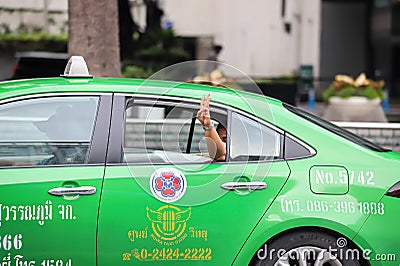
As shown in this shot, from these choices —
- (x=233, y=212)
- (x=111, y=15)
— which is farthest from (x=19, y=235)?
(x=111, y=15)

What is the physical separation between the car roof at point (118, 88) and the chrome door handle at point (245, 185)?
0.54 m

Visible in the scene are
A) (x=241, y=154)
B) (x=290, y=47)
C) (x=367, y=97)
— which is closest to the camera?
(x=241, y=154)

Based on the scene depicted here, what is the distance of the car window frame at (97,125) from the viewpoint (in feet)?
13.9

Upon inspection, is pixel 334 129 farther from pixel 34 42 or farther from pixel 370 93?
pixel 34 42

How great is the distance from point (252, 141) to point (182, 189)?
577 mm

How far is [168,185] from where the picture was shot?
421cm

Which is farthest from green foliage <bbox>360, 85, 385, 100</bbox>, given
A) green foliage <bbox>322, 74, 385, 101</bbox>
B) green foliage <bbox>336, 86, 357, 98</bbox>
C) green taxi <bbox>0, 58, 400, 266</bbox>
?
green taxi <bbox>0, 58, 400, 266</bbox>

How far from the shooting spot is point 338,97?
46.0ft

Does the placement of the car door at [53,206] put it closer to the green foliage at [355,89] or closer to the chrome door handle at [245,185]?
the chrome door handle at [245,185]

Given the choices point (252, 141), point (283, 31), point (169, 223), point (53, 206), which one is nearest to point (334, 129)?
point (252, 141)

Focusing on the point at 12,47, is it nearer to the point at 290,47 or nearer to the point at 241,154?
the point at 290,47

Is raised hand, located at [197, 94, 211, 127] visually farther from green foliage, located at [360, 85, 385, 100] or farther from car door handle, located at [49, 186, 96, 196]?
green foliage, located at [360, 85, 385, 100]

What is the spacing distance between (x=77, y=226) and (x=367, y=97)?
415 inches

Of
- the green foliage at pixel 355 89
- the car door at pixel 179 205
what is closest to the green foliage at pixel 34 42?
the green foliage at pixel 355 89
